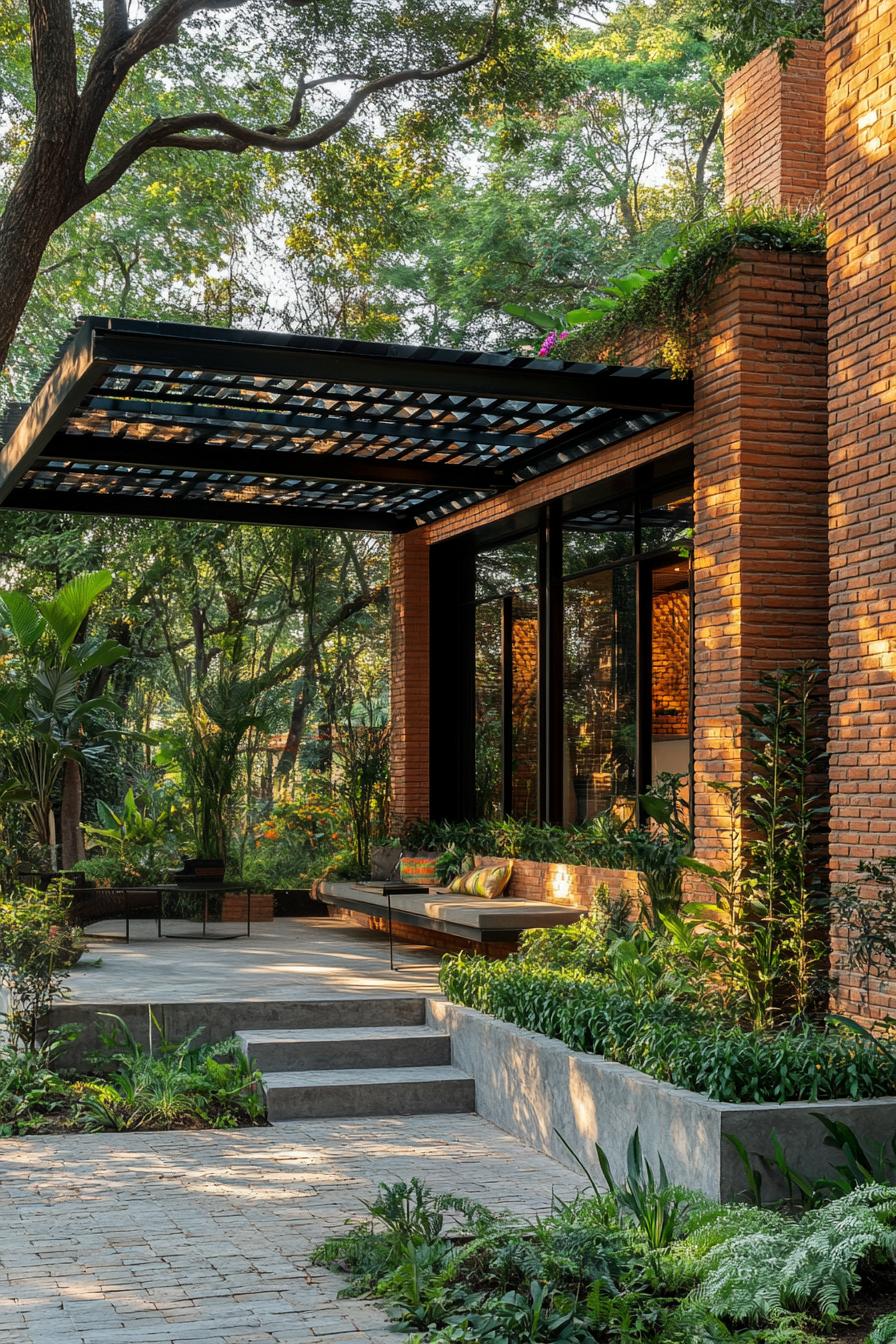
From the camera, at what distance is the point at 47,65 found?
9.62 m

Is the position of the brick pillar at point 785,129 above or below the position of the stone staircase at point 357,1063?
above

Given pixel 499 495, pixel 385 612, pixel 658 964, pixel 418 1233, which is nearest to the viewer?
pixel 418 1233

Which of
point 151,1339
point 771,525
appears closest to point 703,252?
point 771,525

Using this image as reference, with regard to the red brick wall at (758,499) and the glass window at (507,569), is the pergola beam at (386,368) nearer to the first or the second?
the red brick wall at (758,499)

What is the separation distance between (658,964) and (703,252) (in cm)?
421

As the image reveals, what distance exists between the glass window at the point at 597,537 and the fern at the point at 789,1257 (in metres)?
7.00

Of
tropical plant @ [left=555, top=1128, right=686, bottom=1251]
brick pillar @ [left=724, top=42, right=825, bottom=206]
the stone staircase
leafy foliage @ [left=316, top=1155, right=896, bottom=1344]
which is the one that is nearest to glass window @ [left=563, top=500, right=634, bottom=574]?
brick pillar @ [left=724, top=42, right=825, bottom=206]

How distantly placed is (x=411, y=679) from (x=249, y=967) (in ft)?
15.8

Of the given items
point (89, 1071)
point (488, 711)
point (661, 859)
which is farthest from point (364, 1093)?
point (488, 711)

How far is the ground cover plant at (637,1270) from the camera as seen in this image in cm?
405

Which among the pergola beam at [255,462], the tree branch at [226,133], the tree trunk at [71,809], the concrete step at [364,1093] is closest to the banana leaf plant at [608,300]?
the pergola beam at [255,462]

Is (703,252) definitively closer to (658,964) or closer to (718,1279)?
(658,964)

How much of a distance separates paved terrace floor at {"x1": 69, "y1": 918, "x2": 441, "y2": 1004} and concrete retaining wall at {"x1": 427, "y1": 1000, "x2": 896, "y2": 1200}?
1564 millimetres

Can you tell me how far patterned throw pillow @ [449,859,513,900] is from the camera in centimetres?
1155
